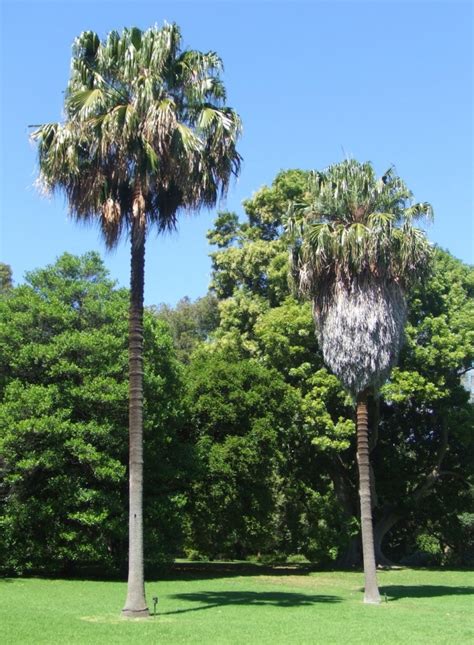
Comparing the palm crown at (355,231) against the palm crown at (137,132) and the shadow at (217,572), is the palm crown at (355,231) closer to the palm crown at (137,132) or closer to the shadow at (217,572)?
the palm crown at (137,132)

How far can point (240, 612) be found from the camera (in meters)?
17.1

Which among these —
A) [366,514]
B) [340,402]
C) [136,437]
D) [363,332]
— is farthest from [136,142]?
[340,402]

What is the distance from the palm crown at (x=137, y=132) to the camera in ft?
55.3

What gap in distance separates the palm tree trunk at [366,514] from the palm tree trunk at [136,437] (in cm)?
725

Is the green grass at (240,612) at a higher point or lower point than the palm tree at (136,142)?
lower

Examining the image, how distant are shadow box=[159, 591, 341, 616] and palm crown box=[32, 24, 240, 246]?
9.73m

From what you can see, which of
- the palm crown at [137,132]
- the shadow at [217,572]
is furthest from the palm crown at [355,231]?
the shadow at [217,572]

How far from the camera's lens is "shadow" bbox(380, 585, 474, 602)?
2298 centimetres

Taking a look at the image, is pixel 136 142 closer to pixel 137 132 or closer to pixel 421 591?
pixel 137 132

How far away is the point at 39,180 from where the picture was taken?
57.0ft

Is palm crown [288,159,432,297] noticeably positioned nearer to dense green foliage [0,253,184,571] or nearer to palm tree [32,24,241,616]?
palm tree [32,24,241,616]

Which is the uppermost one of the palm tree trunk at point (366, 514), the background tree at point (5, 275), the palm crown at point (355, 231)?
the background tree at point (5, 275)

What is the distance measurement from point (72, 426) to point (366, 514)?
394 inches

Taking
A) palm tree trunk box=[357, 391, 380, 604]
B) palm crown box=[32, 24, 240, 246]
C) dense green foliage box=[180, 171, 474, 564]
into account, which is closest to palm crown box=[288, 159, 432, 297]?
palm tree trunk box=[357, 391, 380, 604]
